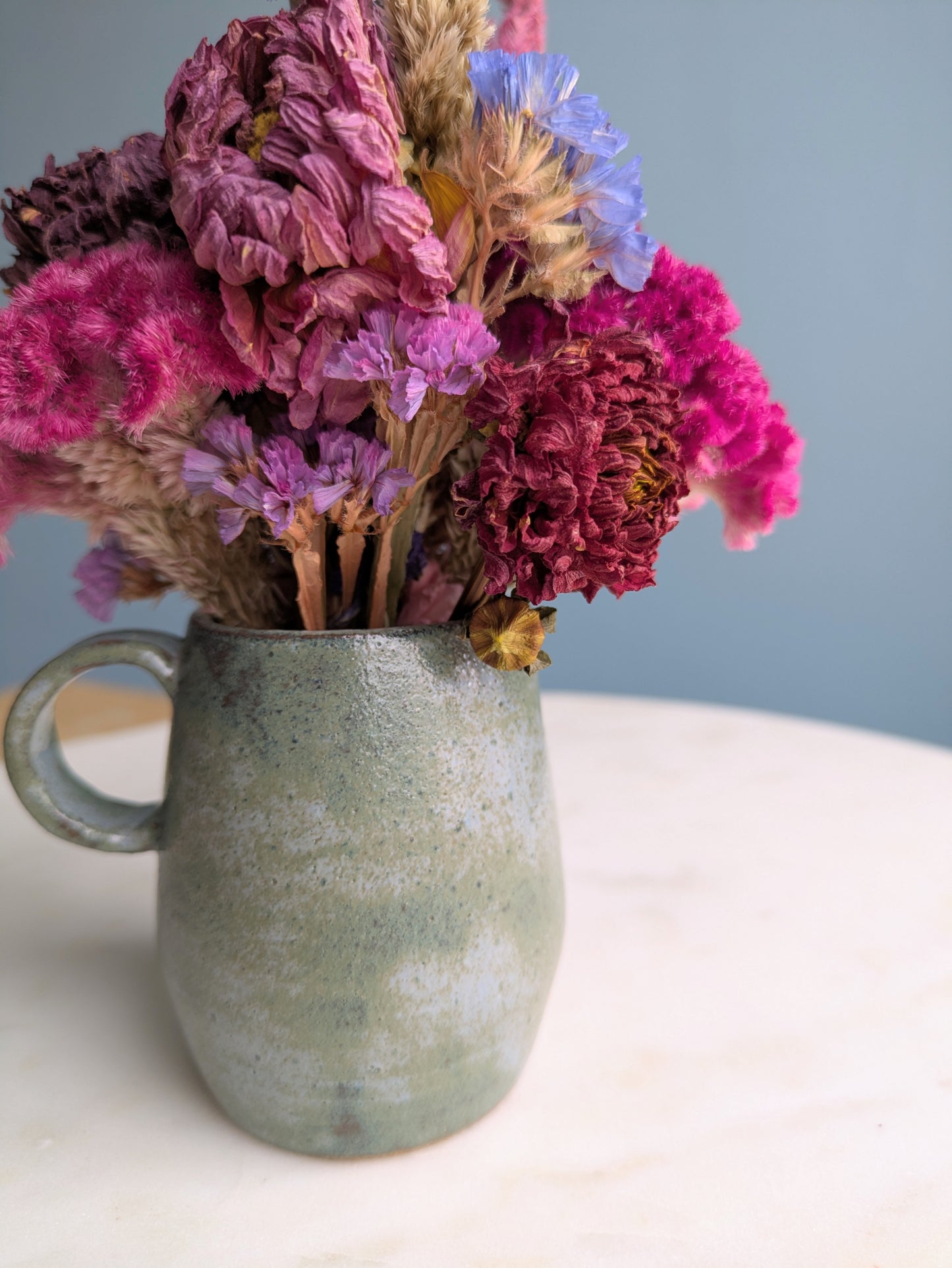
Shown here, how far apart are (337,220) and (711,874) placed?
0.54 m

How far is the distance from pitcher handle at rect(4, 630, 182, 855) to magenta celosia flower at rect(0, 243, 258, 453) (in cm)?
14

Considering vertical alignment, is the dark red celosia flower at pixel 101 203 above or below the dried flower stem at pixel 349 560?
above

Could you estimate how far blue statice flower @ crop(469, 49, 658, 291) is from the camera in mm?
347

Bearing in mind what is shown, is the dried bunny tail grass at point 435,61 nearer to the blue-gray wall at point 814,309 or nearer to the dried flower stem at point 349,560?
the dried flower stem at point 349,560

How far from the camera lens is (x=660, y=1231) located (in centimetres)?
42

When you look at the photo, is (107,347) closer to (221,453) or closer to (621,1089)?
(221,453)

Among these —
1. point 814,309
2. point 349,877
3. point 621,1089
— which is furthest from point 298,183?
point 814,309

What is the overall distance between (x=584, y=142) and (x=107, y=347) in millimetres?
181

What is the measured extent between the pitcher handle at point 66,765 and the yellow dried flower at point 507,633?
0.16 metres

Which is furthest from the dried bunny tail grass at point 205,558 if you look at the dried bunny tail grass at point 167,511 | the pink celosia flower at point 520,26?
the pink celosia flower at point 520,26

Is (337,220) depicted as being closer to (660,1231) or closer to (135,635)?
(135,635)

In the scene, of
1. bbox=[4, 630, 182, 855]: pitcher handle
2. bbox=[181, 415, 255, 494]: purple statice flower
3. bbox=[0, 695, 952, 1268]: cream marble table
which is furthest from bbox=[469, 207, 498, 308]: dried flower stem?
bbox=[0, 695, 952, 1268]: cream marble table

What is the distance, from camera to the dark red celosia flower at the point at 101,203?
15.9 inches

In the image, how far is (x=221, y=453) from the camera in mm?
400
